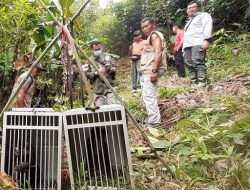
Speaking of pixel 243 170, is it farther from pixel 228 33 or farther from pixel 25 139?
pixel 228 33

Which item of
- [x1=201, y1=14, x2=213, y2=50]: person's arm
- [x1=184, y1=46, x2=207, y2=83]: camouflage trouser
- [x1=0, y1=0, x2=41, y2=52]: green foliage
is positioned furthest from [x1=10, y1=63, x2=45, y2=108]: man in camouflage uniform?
[x1=201, y1=14, x2=213, y2=50]: person's arm

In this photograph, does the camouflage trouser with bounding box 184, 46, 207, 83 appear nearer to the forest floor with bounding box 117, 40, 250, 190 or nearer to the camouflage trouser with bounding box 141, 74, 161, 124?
the forest floor with bounding box 117, 40, 250, 190

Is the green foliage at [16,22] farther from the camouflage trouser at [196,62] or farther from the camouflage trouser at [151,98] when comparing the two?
the camouflage trouser at [196,62]

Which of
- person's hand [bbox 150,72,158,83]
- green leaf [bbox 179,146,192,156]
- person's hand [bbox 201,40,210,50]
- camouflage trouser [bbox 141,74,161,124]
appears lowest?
green leaf [bbox 179,146,192,156]

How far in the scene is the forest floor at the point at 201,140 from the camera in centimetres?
293

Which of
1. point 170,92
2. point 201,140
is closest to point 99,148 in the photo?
point 201,140

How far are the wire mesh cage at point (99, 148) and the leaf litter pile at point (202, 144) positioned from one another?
0.85 ft

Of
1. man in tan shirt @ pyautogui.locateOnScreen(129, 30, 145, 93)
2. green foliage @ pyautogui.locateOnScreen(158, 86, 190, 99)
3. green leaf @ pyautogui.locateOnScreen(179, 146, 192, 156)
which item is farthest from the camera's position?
man in tan shirt @ pyautogui.locateOnScreen(129, 30, 145, 93)

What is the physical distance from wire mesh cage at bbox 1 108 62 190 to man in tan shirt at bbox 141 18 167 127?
2073 millimetres

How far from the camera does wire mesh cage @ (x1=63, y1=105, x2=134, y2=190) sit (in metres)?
2.74

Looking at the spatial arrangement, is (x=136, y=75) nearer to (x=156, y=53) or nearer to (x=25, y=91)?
(x=156, y=53)

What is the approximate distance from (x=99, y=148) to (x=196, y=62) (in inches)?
134

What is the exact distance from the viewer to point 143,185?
2.97m

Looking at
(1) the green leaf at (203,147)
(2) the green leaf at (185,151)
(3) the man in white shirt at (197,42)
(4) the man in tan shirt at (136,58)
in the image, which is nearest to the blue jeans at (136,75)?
(4) the man in tan shirt at (136,58)
